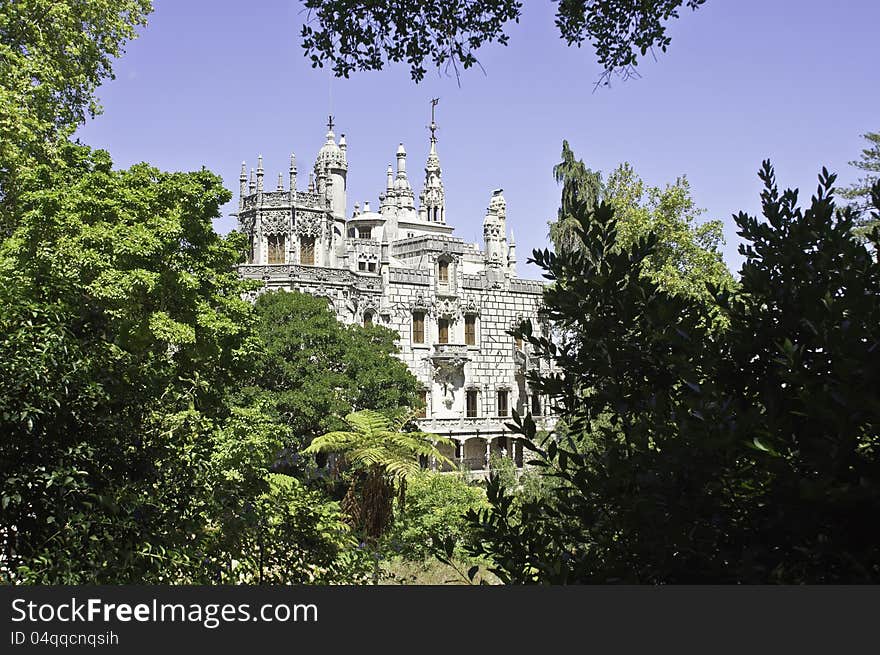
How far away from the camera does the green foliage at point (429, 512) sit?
1590 cm

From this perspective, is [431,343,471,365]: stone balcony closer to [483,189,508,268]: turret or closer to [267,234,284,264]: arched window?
[483,189,508,268]: turret

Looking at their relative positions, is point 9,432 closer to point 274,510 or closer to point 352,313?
point 274,510

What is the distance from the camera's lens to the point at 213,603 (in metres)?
3.94

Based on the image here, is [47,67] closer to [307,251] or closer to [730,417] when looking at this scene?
[730,417]

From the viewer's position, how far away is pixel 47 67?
18.4 meters

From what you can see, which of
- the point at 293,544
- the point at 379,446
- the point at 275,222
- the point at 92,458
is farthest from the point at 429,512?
the point at 275,222

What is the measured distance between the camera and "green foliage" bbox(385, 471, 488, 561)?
15.9 metres

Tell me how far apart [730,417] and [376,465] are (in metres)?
16.3

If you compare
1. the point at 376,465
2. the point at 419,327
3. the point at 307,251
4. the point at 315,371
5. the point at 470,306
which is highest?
the point at 307,251

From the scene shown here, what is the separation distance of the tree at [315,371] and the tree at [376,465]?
11.3 m

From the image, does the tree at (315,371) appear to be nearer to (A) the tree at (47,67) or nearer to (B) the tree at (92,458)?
(A) the tree at (47,67)

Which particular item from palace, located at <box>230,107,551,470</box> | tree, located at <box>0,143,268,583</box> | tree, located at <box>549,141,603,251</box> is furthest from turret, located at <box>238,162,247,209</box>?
tree, located at <box>0,143,268,583</box>

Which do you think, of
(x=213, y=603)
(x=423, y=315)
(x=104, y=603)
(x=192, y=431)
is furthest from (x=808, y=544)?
(x=423, y=315)

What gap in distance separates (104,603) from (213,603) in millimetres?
569
